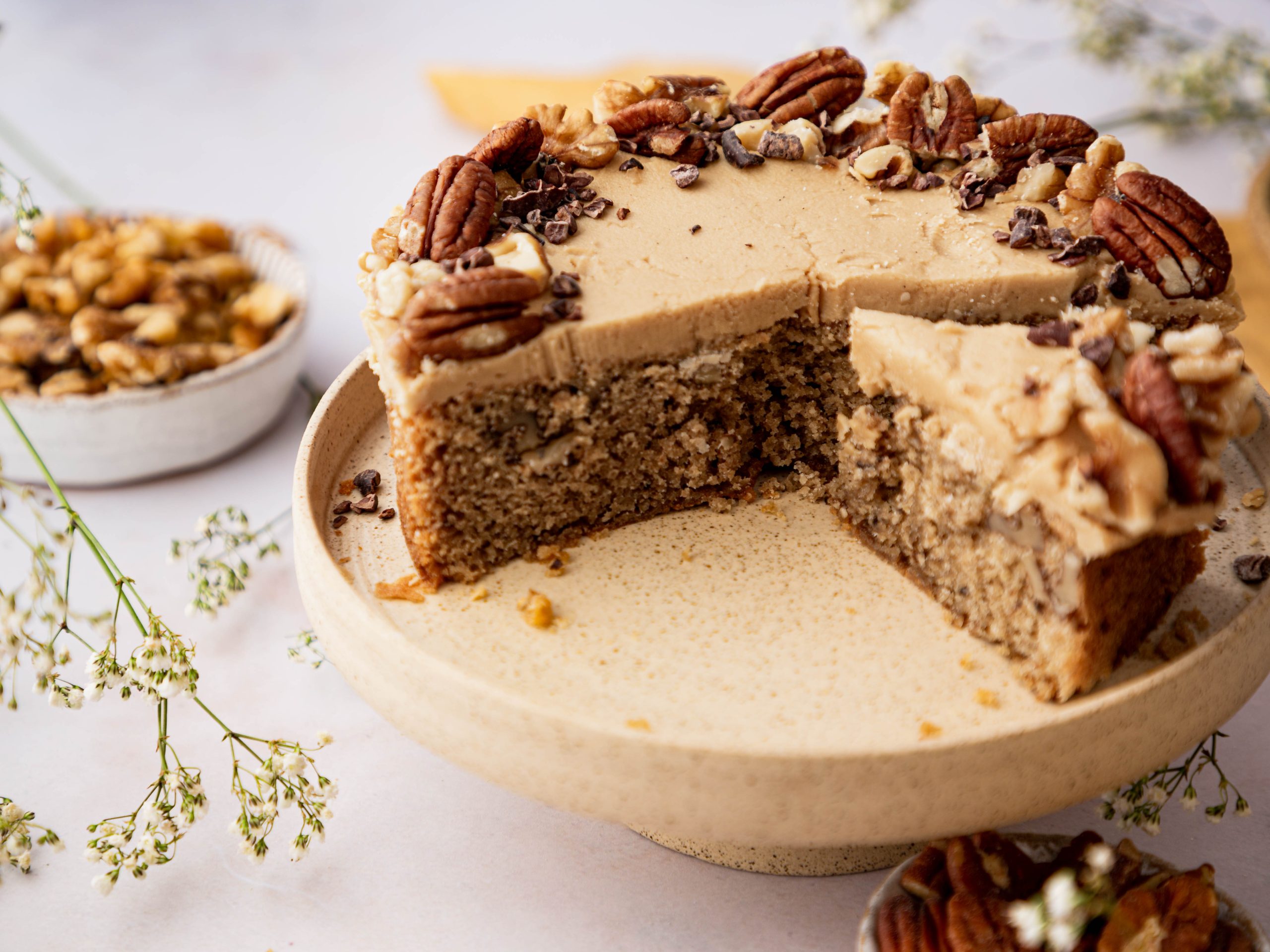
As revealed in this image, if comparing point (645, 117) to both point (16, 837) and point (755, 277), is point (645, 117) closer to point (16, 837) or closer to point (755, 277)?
point (755, 277)

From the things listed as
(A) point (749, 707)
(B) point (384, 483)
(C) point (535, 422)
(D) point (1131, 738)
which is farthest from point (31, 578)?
(D) point (1131, 738)

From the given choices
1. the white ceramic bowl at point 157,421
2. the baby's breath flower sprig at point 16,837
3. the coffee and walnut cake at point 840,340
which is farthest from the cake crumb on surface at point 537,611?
the white ceramic bowl at point 157,421

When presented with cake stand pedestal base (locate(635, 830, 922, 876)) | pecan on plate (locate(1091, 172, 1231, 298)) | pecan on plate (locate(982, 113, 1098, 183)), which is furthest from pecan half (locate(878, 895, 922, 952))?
pecan on plate (locate(982, 113, 1098, 183))

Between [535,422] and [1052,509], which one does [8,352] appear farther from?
[1052,509]

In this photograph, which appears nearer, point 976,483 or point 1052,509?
point 1052,509

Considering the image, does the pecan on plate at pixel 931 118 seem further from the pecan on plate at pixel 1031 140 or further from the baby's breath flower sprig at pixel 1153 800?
the baby's breath flower sprig at pixel 1153 800

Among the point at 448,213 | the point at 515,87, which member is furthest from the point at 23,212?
the point at 515,87
